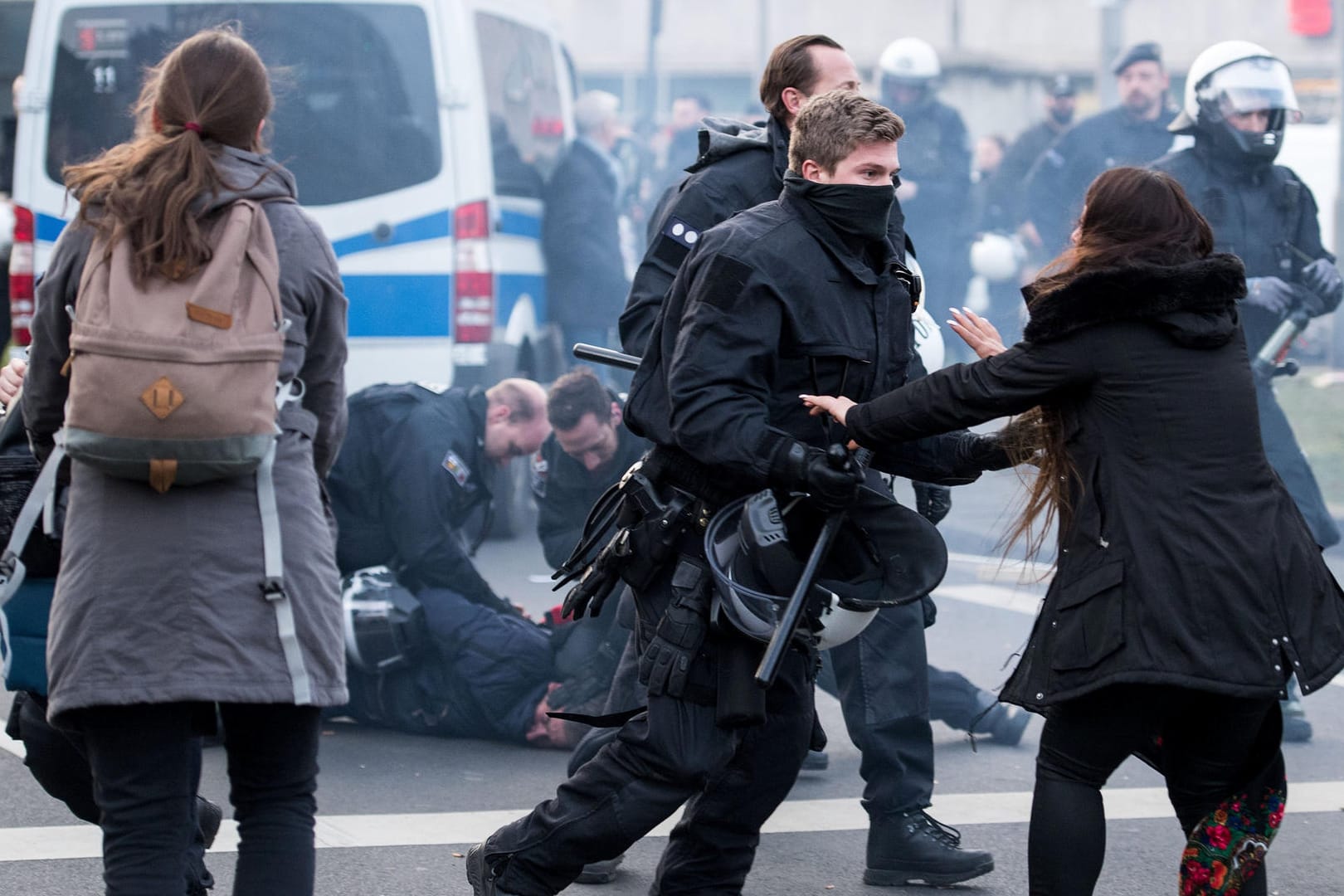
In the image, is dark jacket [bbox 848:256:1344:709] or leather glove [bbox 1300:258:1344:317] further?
leather glove [bbox 1300:258:1344:317]

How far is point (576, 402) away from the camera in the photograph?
18.3 ft

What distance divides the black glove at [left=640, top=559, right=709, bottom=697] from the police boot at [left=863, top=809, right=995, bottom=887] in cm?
109

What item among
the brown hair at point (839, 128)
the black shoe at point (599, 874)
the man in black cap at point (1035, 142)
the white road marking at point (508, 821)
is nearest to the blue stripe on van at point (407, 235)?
the white road marking at point (508, 821)

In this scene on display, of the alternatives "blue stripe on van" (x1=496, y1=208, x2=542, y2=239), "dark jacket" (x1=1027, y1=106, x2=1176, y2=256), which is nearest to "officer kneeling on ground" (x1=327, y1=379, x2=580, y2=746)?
"blue stripe on van" (x1=496, y1=208, x2=542, y2=239)

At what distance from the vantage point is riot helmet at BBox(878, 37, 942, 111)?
38.4 ft

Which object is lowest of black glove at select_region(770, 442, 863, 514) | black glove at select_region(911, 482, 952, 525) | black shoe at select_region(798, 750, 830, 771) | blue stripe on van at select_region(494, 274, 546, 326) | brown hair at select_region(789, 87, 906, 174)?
black shoe at select_region(798, 750, 830, 771)

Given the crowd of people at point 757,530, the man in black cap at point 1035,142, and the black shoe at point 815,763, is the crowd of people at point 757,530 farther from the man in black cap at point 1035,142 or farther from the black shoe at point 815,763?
the man in black cap at point 1035,142

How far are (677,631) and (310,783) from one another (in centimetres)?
71

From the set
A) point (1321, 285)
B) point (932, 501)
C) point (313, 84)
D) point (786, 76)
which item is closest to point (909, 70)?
point (313, 84)

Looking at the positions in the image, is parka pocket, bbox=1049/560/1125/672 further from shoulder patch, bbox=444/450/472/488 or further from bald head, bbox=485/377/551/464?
bald head, bbox=485/377/551/464

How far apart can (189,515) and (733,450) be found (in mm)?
927

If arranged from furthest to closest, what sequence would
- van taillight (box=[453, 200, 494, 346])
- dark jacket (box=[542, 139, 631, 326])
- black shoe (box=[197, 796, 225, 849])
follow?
dark jacket (box=[542, 139, 631, 326]) → van taillight (box=[453, 200, 494, 346]) → black shoe (box=[197, 796, 225, 849])

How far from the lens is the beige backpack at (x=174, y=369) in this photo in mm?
2648

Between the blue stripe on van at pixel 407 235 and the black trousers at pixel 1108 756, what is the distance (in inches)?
212
